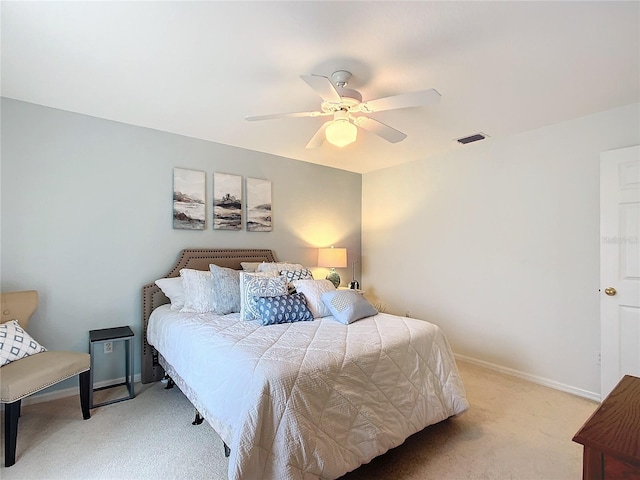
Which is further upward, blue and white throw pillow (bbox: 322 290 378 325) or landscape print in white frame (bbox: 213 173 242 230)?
landscape print in white frame (bbox: 213 173 242 230)

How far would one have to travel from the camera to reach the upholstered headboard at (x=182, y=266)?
3.10 meters

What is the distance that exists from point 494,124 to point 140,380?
163 inches

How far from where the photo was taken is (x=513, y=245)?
3.38 metres

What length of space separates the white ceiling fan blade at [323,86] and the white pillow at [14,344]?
257cm

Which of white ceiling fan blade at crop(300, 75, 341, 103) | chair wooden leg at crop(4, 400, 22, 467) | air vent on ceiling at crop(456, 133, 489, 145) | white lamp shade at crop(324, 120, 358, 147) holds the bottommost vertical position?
chair wooden leg at crop(4, 400, 22, 467)

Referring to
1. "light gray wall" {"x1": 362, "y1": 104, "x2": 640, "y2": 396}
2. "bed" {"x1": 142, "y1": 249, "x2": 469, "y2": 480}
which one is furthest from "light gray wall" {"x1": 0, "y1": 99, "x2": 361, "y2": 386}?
"light gray wall" {"x1": 362, "y1": 104, "x2": 640, "y2": 396}

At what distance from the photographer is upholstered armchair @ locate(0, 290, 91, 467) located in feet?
6.29

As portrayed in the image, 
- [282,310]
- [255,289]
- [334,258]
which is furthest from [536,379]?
[255,289]

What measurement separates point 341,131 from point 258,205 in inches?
76.1

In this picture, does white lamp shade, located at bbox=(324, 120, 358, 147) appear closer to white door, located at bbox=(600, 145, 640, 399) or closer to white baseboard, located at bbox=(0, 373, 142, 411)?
white door, located at bbox=(600, 145, 640, 399)

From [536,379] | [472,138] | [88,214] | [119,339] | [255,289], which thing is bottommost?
[536,379]

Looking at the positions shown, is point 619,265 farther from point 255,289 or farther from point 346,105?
point 255,289

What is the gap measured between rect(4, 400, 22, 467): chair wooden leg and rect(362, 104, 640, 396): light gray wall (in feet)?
12.6

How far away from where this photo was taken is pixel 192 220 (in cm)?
348
